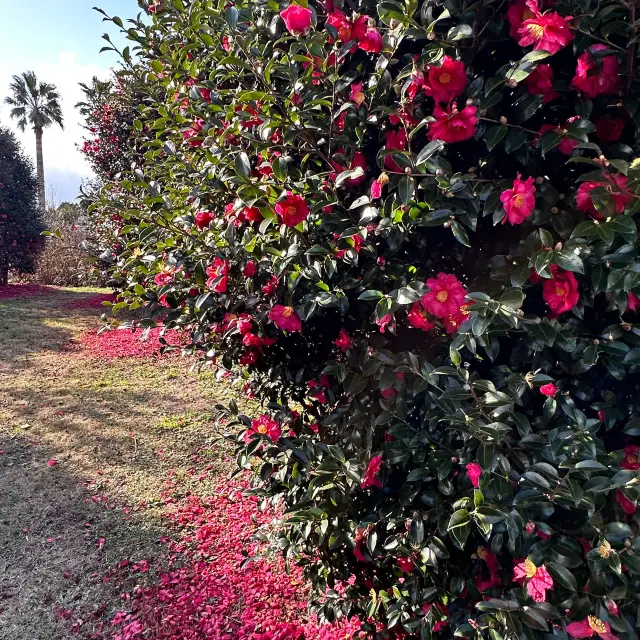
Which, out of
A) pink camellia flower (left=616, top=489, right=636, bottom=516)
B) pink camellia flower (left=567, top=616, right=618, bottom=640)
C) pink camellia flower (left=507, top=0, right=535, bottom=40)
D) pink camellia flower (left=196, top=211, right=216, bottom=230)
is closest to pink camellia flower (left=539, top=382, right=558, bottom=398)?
pink camellia flower (left=616, top=489, right=636, bottom=516)

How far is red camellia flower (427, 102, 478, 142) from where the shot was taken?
1.05 m

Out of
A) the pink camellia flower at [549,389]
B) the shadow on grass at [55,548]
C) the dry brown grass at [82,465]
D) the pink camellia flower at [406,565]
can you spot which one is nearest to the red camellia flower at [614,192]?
the pink camellia flower at [549,389]

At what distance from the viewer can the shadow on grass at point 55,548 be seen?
2279 millimetres

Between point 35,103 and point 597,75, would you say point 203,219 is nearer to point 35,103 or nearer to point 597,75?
point 597,75

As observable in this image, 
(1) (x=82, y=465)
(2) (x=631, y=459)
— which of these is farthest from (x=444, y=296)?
(1) (x=82, y=465)

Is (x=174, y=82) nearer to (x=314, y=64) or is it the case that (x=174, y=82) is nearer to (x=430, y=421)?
(x=314, y=64)

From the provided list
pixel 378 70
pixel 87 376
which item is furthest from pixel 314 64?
pixel 87 376

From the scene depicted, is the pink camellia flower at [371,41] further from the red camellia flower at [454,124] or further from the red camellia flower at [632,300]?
the red camellia flower at [632,300]

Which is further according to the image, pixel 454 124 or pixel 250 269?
pixel 250 269

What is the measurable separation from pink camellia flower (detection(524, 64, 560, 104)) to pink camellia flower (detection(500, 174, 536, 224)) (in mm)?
198

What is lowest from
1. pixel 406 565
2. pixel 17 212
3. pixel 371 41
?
pixel 406 565

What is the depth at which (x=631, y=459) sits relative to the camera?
3.77ft

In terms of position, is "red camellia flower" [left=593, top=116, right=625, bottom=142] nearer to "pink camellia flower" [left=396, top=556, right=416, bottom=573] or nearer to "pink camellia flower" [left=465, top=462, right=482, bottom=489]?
"pink camellia flower" [left=465, top=462, right=482, bottom=489]

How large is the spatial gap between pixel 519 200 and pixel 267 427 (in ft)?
3.47
